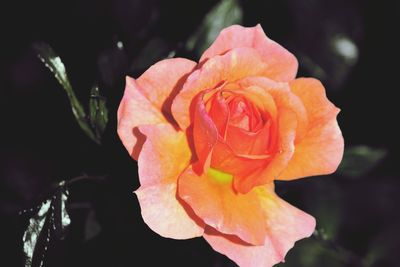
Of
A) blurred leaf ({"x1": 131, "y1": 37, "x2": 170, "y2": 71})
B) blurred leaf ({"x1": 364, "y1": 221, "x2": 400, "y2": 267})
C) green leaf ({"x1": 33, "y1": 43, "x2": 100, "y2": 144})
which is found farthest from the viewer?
blurred leaf ({"x1": 364, "y1": 221, "x2": 400, "y2": 267})

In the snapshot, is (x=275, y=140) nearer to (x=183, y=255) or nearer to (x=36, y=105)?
(x=183, y=255)

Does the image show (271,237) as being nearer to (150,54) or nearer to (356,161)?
(150,54)

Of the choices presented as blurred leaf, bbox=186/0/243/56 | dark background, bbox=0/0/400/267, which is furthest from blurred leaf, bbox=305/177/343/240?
blurred leaf, bbox=186/0/243/56

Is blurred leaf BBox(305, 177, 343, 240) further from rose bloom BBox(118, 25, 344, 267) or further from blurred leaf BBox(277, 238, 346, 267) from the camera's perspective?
rose bloom BBox(118, 25, 344, 267)

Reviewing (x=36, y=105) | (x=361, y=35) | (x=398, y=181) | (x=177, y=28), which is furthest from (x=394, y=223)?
(x=36, y=105)

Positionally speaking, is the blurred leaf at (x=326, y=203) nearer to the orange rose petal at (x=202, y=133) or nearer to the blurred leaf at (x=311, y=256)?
the blurred leaf at (x=311, y=256)

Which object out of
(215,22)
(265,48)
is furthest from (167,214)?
(215,22)
